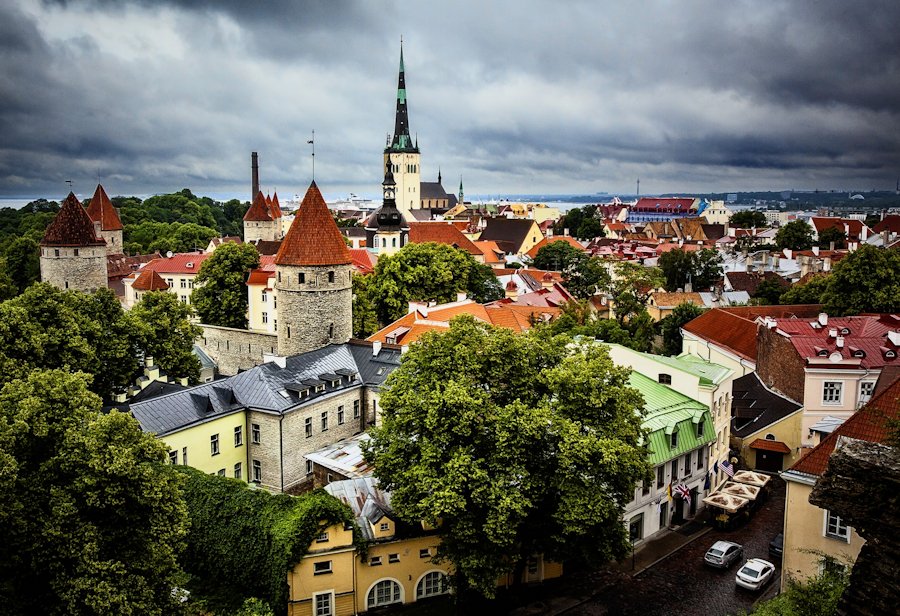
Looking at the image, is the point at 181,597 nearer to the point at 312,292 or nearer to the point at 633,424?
the point at 633,424

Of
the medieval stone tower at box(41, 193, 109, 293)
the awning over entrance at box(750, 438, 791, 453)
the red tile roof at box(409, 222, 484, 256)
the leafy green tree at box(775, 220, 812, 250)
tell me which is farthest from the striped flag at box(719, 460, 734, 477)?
the leafy green tree at box(775, 220, 812, 250)

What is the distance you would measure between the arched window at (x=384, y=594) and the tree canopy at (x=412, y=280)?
98.7ft

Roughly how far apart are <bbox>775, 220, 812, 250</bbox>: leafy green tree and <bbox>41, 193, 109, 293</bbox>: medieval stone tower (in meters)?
78.3

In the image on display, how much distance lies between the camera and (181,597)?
19.3 metres

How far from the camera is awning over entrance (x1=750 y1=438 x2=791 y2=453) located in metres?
33.3

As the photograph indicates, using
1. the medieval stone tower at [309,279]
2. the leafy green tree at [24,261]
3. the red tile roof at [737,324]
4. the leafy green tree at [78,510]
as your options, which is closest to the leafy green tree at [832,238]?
the red tile roof at [737,324]

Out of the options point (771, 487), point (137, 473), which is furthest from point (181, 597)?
point (771, 487)

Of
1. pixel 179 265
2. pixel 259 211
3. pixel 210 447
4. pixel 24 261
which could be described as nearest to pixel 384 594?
pixel 210 447

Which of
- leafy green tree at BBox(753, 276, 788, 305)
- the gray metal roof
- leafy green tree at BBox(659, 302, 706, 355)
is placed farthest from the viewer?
leafy green tree at BBox(753, 276, 788, 305)

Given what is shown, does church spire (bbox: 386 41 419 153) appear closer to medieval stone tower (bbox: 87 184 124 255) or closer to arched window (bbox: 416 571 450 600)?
medieval stone tower (bbox: 87 184 124 255)

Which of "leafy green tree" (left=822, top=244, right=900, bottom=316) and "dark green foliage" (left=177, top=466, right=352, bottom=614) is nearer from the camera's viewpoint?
"dark green foliage" (left=177, top=466, right=352, bottom=614)

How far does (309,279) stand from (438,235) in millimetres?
51246

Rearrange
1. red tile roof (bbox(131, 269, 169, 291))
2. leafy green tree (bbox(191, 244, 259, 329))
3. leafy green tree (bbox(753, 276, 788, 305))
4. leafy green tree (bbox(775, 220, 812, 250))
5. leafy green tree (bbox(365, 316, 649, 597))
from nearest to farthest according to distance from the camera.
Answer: leafy green tree (bbox(365, 316, 649, 597)) < leafy green tree (bbox(191, 244, 259, 329)) < leafy green tree (bbox(753, 276, 788, 305)) < red tile roof (bbox(131, 269, 169, 291)) < leafy green tree (bbox(775, 220, 812, 250))

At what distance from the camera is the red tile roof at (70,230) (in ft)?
172
